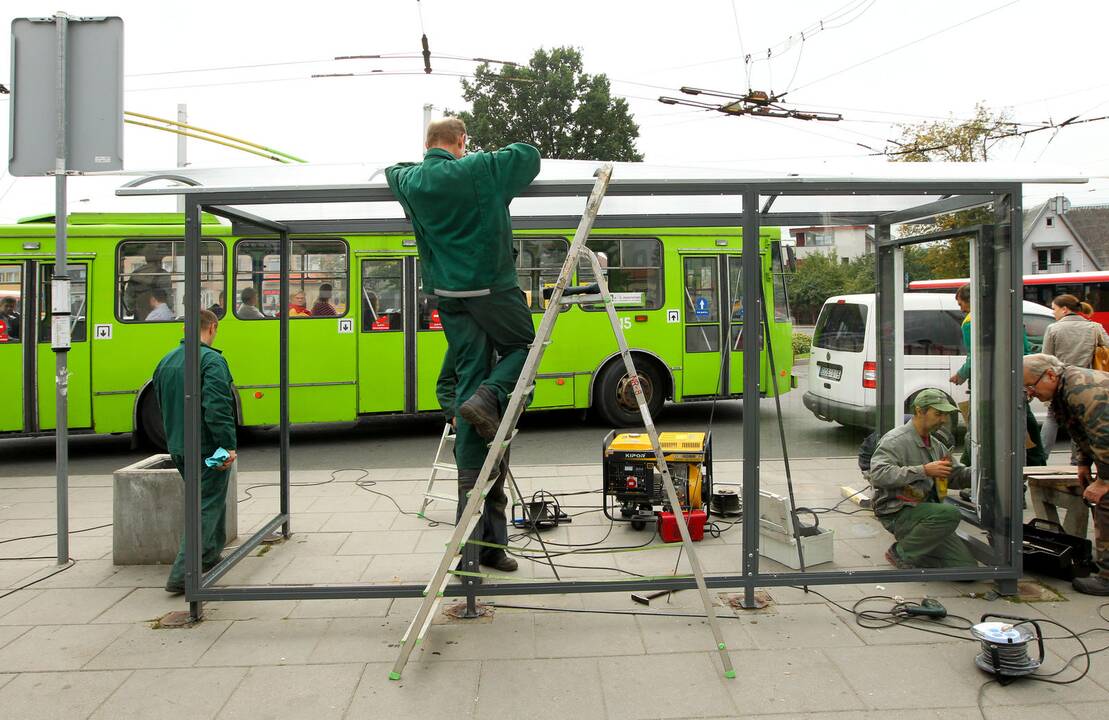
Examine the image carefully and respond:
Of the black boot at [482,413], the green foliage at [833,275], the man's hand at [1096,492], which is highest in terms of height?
the green foliage at [833,275]

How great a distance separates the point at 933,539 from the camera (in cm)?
480

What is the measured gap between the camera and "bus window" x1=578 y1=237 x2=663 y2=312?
11.4m

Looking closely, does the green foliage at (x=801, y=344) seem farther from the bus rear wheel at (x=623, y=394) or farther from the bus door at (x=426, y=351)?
the bus door at (x=426, y=351)

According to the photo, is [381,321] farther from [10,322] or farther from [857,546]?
[857,546]

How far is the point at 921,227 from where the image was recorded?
566 centimetres

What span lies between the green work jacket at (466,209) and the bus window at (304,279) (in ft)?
A: 21.7

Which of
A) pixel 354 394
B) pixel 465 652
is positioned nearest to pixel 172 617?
pixel 465 652

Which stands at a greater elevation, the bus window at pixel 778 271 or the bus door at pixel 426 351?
the bus window at pixel 778 271

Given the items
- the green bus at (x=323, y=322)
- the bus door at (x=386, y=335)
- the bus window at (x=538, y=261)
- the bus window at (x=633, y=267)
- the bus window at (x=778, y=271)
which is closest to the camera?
the bus window at (x=778, y=271)

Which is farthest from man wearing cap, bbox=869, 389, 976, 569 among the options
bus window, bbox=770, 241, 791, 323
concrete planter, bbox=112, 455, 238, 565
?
concrete planter, bbox=112, 455, 238, 565

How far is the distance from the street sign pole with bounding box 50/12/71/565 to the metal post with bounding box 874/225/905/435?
219 inches

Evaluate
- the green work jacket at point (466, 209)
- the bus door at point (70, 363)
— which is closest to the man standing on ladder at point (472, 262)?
the green work jacket at point (466, 209)

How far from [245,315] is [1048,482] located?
8.75 m

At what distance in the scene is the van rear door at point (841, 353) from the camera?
7.36 metres
